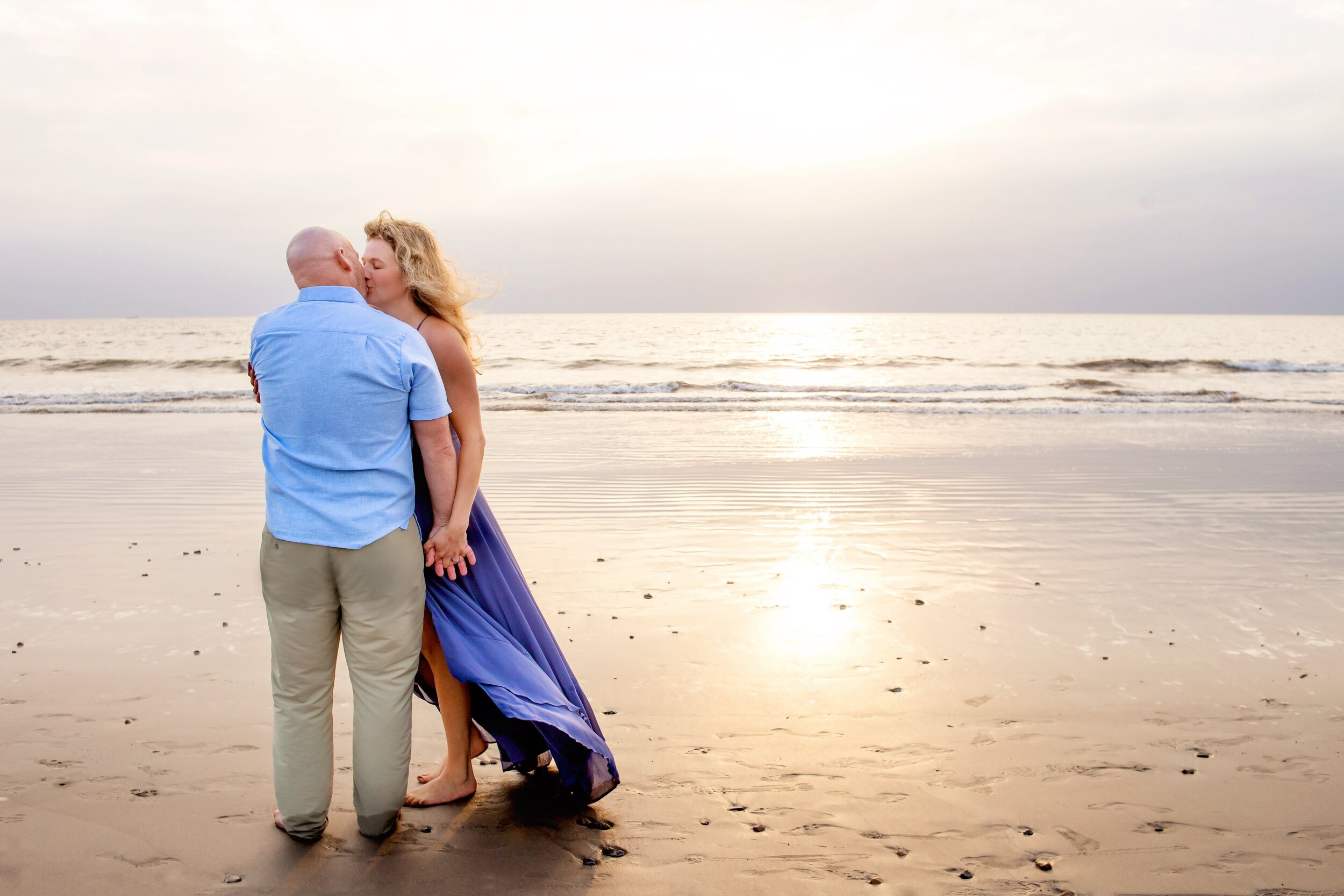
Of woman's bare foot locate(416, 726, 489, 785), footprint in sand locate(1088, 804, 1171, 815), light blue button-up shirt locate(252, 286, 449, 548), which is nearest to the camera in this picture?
light blue button-up shirt locate(252, 286, 449, 548)

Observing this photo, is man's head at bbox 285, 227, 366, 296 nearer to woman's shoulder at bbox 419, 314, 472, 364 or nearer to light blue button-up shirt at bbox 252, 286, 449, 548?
light blue button-up shirt at bbox 252, 286, 449, 548

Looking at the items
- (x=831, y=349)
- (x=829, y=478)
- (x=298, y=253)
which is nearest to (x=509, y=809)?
(x=298, y=253)

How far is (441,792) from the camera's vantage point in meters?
2.75

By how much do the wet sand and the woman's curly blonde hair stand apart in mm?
1583

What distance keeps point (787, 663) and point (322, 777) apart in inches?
82.4

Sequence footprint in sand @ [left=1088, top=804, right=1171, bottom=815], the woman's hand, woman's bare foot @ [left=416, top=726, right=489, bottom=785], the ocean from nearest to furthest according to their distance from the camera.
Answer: the woman's hand < footprint in sand @ [left=1088, top=804, right=1171, bottom=815] < woman's bare foot @ [left=416, top=726, right=489, bottom=785] < the ocean

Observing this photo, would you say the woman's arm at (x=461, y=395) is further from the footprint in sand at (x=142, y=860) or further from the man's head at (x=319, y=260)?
the footprint in sand at (x=142, y=860)

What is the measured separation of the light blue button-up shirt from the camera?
7.11 ft

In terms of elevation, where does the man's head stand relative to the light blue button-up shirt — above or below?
above

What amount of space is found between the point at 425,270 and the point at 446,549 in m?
0.82

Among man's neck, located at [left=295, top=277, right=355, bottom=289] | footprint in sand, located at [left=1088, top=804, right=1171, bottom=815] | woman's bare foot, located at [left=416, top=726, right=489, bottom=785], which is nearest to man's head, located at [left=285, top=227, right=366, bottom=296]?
man's neck, located at [left=295, top=277, right=355, bottom=289]

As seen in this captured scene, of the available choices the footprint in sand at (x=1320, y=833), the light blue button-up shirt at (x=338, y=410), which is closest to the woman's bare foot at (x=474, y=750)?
the light blue button-up shirt at (x=338, y=410)

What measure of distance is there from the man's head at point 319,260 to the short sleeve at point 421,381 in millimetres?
252

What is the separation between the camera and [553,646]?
9.08 feet
